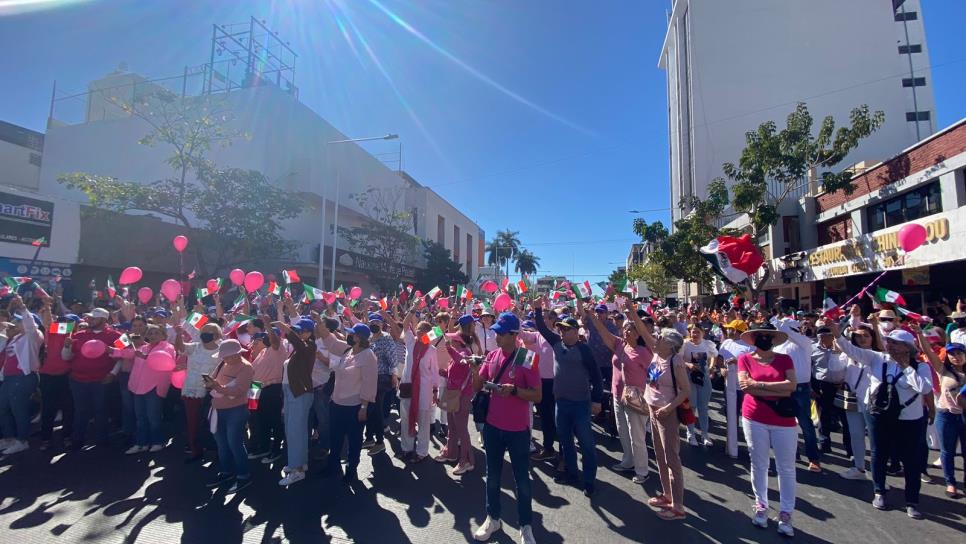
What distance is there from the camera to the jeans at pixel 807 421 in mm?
5684

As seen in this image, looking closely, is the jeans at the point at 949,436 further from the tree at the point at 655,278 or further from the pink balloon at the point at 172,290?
the tree at the point at 655,278

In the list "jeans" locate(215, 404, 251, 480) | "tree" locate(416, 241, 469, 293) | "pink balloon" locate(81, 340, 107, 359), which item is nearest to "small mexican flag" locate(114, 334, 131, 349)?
"pink balloon" locate(81, 340, 107, 359)

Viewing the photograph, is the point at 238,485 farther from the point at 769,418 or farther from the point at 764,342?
the point at 764,342

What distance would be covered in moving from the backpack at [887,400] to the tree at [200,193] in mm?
19848

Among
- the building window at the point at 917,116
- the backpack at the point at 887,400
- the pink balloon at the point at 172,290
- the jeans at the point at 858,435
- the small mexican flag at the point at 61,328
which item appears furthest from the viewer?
the building window at the point at 917,116

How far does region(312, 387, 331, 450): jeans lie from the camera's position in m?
6.00

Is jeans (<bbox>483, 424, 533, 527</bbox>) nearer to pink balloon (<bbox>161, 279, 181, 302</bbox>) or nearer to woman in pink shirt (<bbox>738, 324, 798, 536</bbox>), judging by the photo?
woman in pink shirt (<bbox>738, 324, 798, 536</bbox>)

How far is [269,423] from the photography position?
6137mm

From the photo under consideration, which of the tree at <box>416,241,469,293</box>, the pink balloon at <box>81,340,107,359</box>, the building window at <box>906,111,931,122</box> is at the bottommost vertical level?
the pink balloon at <box>81,340,107,359</box>

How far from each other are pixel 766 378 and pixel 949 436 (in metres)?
2.71

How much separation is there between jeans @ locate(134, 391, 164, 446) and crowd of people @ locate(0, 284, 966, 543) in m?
0.02

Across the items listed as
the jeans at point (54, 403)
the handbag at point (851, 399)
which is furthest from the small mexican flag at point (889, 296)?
the jeans at point (54, 403)

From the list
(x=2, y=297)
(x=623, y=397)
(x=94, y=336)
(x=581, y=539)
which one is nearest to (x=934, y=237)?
(x=623, y=397)

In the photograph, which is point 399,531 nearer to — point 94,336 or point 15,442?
point 94,336
